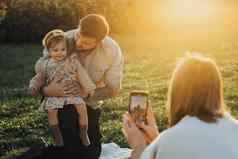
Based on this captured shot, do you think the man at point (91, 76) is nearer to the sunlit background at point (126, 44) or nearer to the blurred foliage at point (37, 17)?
the sunlit background at point (126, 44)

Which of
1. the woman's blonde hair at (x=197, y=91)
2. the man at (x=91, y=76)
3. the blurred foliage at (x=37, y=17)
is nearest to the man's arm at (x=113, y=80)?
the man at (x=91, y=76)

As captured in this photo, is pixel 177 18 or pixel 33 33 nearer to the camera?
pixel 33 33

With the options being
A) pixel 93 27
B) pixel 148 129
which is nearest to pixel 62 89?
pixel 93 27

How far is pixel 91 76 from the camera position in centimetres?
694

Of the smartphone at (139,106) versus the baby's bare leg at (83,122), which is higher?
the smartphone at (139,106)

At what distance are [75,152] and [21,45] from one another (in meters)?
11.1

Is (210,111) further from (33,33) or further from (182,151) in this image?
(33,33)

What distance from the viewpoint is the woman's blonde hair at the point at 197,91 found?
425cm

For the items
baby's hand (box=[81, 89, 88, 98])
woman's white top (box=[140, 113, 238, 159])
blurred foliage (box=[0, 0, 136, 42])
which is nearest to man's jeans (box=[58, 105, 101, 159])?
baby's hand (box=[81, 89, 88, 98])

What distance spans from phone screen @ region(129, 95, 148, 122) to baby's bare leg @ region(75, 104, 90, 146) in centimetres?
164

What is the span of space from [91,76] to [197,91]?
2807 mm

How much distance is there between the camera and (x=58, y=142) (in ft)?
23.3

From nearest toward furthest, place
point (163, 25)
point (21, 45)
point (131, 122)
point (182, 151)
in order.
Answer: point (182, 151) < point (131, 122) < point (21, 45) < point (163, 25)

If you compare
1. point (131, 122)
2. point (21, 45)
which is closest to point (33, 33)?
point (21, 45)
